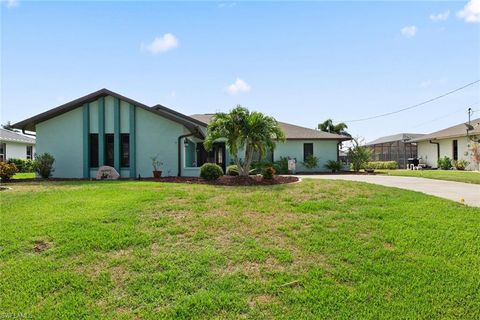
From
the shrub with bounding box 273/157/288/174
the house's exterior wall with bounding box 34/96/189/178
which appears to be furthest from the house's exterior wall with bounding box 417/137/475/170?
the house's exterior wall with bounding box 34/96/189/178

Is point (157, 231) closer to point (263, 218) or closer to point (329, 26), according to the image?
point (263, 218)

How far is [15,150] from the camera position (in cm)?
2756

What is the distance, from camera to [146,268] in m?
4.35

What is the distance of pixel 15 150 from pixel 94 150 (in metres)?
17.1

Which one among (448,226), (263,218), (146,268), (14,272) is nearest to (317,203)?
(263,218)

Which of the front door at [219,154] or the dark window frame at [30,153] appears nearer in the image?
the front door at [219,154]

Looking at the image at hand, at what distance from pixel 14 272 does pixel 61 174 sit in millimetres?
12996

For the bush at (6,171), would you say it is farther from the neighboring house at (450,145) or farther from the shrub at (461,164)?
the shrub at (461,164)

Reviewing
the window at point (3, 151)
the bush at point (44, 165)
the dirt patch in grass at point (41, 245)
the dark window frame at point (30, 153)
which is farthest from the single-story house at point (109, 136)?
the dark window frame at point (30, 153)

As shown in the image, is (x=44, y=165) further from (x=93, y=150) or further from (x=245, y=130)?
(x=245, y=130)

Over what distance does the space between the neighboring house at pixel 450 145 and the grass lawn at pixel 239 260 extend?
2385 centimetres

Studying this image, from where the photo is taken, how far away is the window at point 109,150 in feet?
51.9

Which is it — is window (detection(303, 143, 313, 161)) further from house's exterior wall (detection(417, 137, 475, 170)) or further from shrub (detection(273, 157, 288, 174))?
house's exterior wall (detection(417, 137, 475, 170))

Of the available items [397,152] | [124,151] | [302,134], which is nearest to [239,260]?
[124,151]
